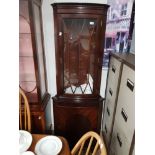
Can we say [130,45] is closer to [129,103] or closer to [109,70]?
[109,70]

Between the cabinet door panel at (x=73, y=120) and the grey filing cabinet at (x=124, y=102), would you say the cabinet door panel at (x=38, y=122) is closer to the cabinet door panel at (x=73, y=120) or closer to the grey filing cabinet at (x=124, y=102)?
the cabinet door panel at (x=73, y=120)

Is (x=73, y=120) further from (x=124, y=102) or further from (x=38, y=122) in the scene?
(x=124, y=102)

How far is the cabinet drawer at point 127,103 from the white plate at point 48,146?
52cm

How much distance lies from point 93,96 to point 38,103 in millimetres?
622

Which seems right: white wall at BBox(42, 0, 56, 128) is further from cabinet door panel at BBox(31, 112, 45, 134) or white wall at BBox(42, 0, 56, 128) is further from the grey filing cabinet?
the grey filing cabinet

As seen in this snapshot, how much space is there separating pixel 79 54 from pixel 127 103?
2.38 feet

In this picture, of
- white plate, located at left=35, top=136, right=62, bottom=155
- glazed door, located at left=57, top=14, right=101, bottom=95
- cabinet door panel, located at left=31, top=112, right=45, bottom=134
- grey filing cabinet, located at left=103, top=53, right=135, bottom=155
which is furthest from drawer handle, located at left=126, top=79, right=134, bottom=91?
cabinet door panel, located at left=31, top=112, right=45, bottom=134

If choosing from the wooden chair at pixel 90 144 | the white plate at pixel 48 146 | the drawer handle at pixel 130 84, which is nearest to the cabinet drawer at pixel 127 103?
the drawer handle at pixel 130 84

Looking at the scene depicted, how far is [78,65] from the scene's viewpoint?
64.7 inches

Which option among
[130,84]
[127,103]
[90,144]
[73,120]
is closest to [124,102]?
[127,103]

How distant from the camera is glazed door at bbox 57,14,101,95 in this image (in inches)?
59.6

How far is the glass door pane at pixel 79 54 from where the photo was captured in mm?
1525
